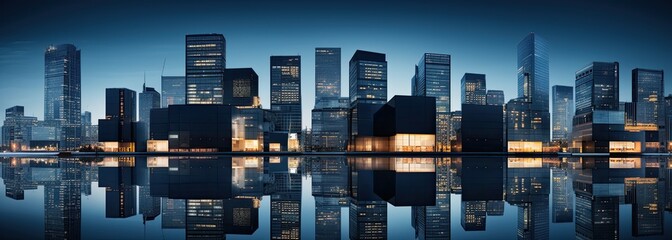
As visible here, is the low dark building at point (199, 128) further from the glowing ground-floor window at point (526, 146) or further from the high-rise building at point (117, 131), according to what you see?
the glowing ground-floor window at point (526, 146)

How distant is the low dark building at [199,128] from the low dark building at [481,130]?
196 feet

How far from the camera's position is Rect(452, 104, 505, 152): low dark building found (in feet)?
284

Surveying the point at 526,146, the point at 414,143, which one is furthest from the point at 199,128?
the point at 526,146

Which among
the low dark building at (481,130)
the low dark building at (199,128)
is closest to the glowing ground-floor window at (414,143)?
the low dark building at (481,130)

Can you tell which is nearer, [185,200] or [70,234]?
[70,234]

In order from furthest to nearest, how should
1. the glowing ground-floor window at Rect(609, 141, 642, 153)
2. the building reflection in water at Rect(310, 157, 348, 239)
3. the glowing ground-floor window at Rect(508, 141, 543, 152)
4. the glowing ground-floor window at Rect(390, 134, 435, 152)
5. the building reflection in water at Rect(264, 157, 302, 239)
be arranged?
the glowing ground-floor window at Rect(609, 141, 642, 153) < the glowing ground-floor window at Rect(508, 141, 543, 152) < the glowing ground-floor window at Rect(390, 134, 435, 152) < the building reflection in water at Rect(310, 157, 348, 239) < the building reflection in water at Rect(264, 157, 302, 239)

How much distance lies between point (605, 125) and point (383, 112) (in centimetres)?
8423

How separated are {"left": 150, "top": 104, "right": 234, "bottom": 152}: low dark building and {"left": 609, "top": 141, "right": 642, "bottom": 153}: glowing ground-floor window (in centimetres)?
11626

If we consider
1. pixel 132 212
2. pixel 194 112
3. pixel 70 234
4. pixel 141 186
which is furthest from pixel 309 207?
pixel 194 112

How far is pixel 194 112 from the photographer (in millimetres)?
107125

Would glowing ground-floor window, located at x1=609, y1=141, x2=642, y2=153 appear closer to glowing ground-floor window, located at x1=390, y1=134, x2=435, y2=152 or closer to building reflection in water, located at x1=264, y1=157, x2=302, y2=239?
glowing ground-floor window, located at x1=390, y1=134, x2=435, y2=152

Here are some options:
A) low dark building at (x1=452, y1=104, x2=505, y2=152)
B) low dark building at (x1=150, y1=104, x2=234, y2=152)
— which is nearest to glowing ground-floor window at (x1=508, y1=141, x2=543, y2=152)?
low dark building at (x1=452, y1=104, x2=505, y2=152)

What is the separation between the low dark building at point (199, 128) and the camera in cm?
10544

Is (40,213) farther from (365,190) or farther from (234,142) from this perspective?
(234,142)
